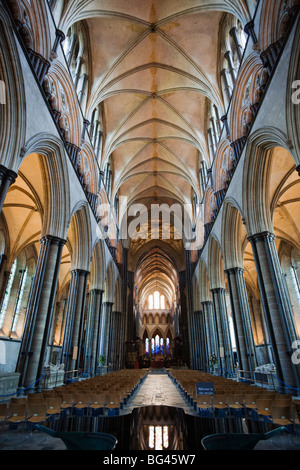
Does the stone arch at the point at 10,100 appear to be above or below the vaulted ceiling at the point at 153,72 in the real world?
below

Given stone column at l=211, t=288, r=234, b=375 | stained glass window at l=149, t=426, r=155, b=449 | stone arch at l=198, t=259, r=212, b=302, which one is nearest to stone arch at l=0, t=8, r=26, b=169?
stained glass window at l=149, t=426, r=155, b=449

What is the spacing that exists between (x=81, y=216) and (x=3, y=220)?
556 centimetres

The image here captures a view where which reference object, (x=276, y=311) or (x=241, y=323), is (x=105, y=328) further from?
(x=276, y=311)

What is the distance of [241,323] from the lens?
11.7 metres

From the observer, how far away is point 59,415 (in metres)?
5.51

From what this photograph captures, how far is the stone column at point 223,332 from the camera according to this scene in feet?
48.1

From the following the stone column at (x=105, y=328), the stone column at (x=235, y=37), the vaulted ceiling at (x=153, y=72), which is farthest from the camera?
the stone column at (x=105, y=328)

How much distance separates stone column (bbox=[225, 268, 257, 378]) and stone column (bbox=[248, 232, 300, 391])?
3.01 metres

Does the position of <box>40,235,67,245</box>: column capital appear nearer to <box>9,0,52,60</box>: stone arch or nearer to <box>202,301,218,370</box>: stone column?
<box>9,0,52,60</box>: stone arch

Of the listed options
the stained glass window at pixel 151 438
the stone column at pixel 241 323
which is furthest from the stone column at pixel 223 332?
the stained glass window at pixel 151 438

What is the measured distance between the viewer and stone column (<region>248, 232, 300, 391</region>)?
25.6 feet

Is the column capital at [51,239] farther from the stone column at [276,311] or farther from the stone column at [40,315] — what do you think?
the stone column at [276,311]

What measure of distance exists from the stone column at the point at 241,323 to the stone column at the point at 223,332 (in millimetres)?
3529

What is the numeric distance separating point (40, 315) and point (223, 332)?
1104 centimetres
